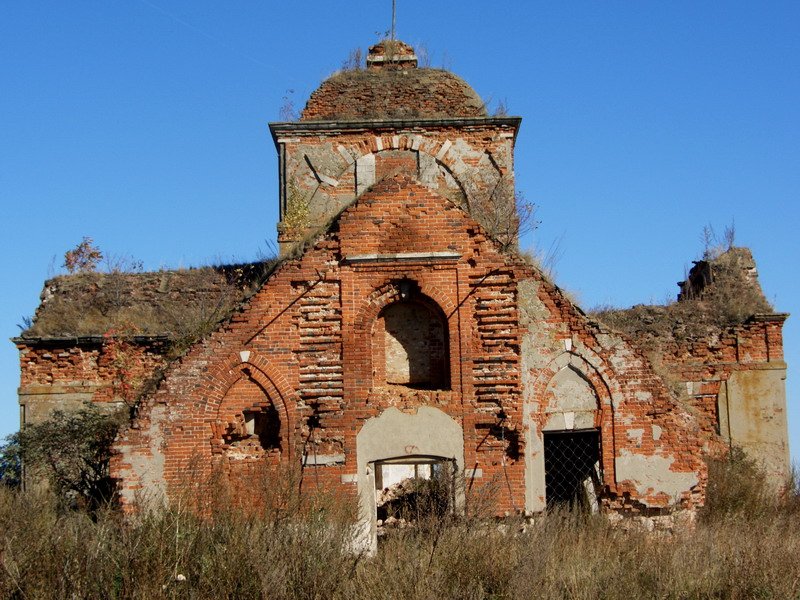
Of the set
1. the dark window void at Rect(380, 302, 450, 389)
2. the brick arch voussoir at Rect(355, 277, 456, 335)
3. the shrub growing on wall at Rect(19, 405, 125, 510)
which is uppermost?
the brick arch voussoir at Rect(355, 277, 456, 335)

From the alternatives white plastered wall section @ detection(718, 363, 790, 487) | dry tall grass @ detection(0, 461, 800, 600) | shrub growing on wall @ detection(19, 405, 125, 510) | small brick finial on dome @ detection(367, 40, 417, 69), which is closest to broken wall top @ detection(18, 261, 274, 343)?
shrub growing on wall @ detection(19, 405, 125, 510)

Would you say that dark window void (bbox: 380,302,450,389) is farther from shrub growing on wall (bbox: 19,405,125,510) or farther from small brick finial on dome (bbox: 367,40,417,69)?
small brick finial on dome (bbox: 367,40,417,69)

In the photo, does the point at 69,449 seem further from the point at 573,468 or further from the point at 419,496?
the point at 573,468

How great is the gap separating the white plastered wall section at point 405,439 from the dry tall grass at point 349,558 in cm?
134

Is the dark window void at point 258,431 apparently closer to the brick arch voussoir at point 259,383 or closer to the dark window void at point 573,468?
the brick arch voussoir at point 259,383

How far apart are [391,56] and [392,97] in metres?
1.42

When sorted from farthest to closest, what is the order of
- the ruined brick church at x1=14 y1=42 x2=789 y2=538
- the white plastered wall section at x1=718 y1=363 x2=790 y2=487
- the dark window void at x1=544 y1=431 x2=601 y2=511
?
1. the white plastered wall section at x1=718 y1=363 x2=790 y2=487
2. the dark window void at x1=544 y1=431 x2=601 y2=511
3. the ruined brick church at x1=14 y1=42 x2=789 y2=538

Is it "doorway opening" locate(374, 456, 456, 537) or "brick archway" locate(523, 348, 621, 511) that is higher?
"brick archway" locate(523, 348, 621, 511)

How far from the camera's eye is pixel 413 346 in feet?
51.2

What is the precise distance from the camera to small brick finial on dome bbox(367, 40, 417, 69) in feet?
77.0

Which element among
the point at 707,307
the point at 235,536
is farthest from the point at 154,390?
the point at 707,307

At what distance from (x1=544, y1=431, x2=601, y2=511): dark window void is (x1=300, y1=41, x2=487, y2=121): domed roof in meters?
8.60

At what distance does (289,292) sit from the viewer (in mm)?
15195

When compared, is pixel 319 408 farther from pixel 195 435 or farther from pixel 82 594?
pixel 82 594
